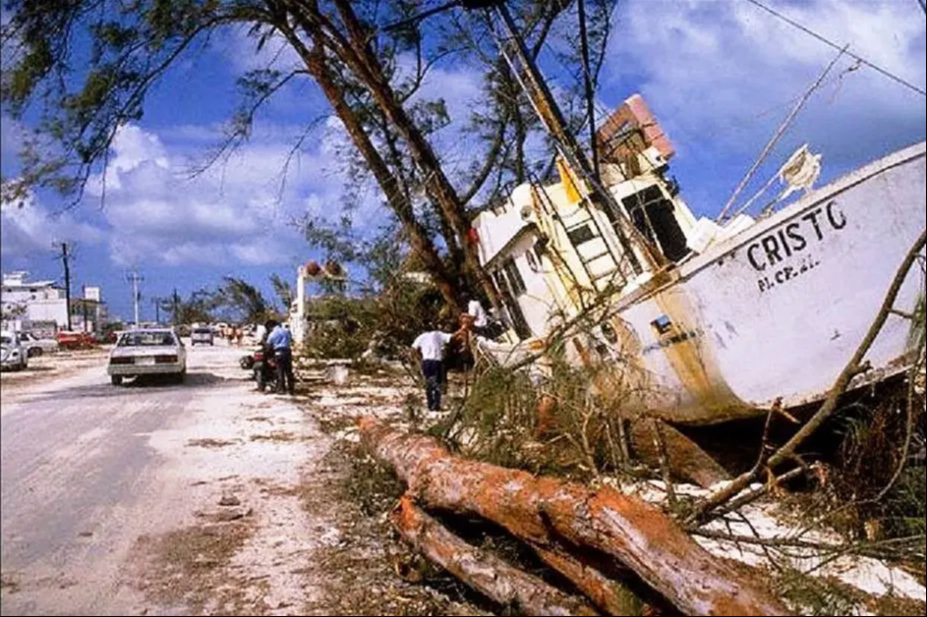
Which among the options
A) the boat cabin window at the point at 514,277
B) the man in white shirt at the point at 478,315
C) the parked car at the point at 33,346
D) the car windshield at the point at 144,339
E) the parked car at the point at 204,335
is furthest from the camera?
the man in white shirt at the point at 478,315

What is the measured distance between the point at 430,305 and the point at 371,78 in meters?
4.92

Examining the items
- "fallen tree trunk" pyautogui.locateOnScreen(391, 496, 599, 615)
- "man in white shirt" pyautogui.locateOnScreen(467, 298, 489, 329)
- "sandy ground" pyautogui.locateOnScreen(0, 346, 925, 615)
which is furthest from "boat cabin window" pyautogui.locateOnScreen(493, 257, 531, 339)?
"fallen tree trunk" pyautogui.locateOnScreen(391, 496, 599, 615)

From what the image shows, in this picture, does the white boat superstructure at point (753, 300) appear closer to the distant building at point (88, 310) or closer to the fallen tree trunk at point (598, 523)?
the fallen tree trunk at point (598, 523)

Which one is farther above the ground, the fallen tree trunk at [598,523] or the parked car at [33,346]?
the parked car at [33,346]

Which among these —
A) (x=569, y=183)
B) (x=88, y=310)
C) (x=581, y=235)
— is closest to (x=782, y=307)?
(x=581, y=235)

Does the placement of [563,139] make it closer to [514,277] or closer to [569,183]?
[569,183]

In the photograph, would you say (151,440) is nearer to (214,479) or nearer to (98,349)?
(214,479)

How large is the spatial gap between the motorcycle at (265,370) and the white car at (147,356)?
2.60 ft

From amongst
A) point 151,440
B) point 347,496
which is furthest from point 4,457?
point 347,496

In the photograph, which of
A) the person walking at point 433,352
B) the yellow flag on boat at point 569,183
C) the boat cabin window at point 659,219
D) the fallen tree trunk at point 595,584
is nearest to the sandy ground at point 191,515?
the fallen tree trunk at point 595,584

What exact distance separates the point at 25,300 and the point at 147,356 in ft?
4.77

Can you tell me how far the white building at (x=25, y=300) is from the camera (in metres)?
2.01

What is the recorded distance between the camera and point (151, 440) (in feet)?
7.79

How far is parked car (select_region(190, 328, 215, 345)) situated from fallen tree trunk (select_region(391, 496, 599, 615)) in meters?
1.68
